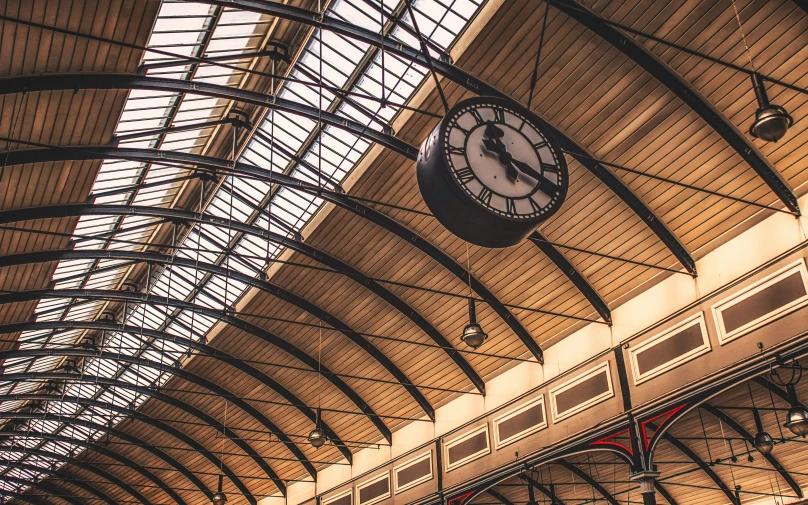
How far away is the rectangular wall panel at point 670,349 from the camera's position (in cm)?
1866

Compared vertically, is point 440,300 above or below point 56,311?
below

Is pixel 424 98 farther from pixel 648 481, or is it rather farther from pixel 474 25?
pixel 648 481

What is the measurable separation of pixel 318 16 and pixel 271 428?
2429 cm

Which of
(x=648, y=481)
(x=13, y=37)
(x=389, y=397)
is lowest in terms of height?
(x=648, y=481)

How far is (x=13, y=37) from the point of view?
50.6ft

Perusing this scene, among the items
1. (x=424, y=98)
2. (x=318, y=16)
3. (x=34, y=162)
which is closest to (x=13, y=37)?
(x=34, y=162)

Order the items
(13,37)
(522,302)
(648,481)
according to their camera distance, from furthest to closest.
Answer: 1. (522,302)
2. (648,481)
3. (13,37)

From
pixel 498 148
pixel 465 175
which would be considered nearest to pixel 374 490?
pixel 498 148

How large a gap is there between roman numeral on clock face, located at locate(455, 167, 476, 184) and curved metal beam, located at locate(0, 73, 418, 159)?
29.5 ft

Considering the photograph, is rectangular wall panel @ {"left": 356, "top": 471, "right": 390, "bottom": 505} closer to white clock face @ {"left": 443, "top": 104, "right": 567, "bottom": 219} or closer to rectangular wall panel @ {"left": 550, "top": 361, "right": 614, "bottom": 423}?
rectangular wall panel @ {"left": 550, "top": 361, "right": 614, "bottom": 423}

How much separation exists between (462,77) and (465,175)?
938cm

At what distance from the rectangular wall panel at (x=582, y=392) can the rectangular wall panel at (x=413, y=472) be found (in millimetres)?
7578

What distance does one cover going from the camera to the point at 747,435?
22969mm

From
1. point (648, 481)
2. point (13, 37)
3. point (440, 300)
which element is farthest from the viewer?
point (440, 300)
